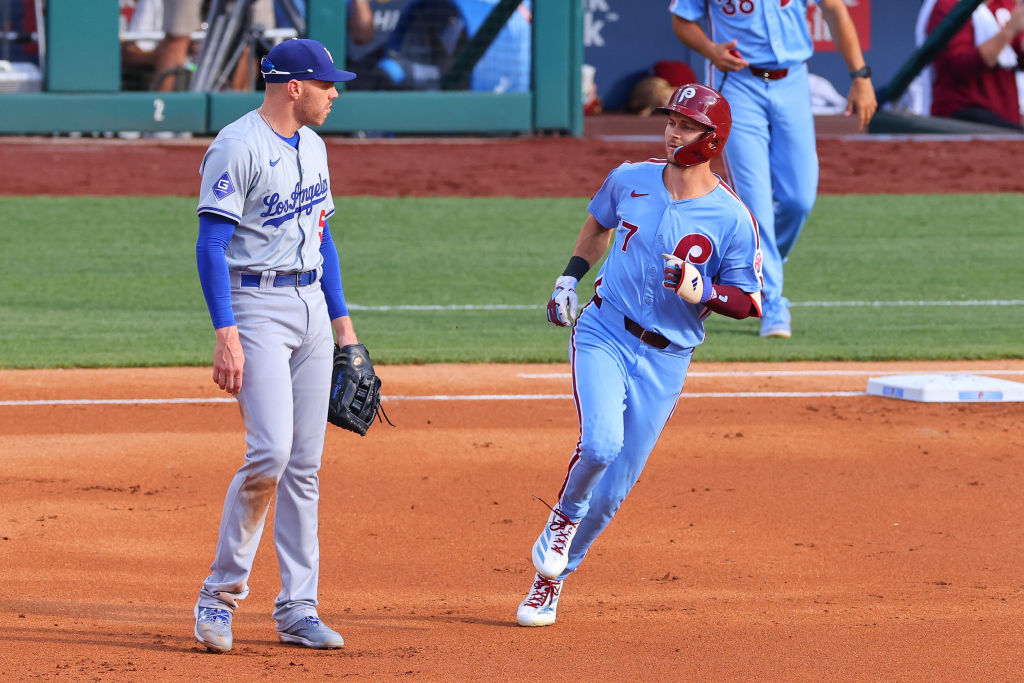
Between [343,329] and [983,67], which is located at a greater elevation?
[343,329]

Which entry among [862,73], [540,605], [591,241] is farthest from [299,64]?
[862,73]

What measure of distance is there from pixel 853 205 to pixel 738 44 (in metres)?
7.83

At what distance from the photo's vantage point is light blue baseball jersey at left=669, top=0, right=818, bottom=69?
9.62 metres

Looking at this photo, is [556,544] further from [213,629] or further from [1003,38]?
[1003,38]

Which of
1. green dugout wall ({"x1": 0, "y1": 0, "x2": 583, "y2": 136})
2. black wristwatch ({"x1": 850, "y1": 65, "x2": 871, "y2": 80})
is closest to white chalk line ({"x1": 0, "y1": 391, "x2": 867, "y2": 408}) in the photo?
black wristwatch ({"x1": 850, "y1": 65, "x2": 871, "y2": 80})

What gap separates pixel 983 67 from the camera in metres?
22.3

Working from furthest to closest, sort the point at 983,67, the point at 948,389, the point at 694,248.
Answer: the point at 983,67 → the point at 948,389 → the point at 694,248

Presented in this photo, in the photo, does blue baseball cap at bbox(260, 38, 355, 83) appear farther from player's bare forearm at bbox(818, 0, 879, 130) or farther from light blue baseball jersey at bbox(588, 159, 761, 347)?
player's bare forearm at bbox(818, 0, 879, 130)

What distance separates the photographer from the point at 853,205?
17.2 metres

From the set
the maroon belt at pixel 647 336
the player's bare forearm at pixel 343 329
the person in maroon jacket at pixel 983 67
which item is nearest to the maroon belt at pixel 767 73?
the maroon belt at pixel 647 336

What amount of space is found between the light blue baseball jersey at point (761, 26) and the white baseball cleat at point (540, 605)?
18.0 feet

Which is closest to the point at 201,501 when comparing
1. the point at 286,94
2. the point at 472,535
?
the point at 472,535

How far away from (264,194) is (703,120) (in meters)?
1.45

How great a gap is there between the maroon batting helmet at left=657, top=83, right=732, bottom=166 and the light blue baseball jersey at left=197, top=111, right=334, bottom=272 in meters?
1.19
